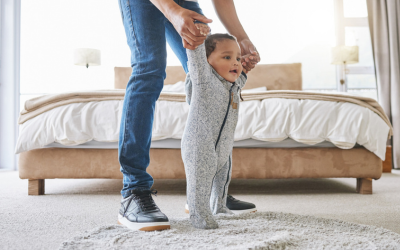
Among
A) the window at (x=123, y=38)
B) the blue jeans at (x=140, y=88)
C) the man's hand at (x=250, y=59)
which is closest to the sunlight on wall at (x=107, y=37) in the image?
the window at (x=123, y=38)

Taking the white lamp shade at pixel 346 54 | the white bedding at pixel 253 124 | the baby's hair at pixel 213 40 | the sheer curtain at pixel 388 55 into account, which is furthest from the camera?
the white lamp shade at pixel 346 54

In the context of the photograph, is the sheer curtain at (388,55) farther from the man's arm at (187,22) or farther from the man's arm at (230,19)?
the man's arm at (187,22)

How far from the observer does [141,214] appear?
40.1 inches

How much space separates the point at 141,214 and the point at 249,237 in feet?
1.08

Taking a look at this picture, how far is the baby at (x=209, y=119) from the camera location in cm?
96

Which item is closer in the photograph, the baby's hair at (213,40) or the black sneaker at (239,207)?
the baby's hair at (213,40)

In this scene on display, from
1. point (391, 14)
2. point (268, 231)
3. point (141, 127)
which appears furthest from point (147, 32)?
point (391, 14)

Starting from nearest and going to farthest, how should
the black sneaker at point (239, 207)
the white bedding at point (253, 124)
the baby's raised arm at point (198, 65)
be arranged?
the baby's raised arm at point (198, 65)
the black sneaker at point (239, 207)
the white bedding at point (253, 124)

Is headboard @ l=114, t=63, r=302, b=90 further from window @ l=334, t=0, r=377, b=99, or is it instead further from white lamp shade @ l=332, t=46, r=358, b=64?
window @ l=334, t=0, r=377, b=99

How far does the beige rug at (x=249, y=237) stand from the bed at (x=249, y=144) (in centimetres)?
79

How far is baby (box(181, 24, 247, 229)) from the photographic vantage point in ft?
3.14

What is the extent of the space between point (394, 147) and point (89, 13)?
3653mm

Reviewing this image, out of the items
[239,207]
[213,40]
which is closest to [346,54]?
[239,207]

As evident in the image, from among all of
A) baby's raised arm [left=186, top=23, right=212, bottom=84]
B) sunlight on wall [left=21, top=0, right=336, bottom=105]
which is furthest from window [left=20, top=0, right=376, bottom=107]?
baby's raised arm [left=186, top=23, right=212, bottom=84]
